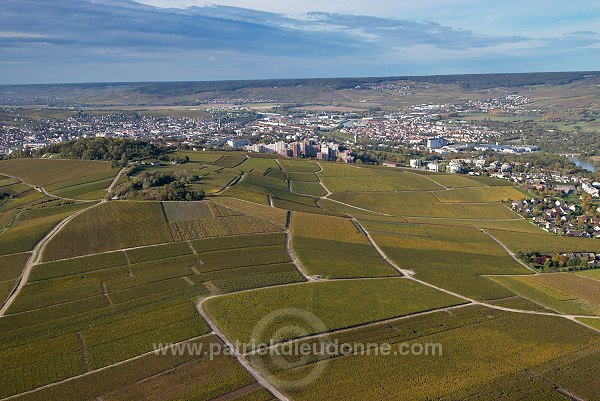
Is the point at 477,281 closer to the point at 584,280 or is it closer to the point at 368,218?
the point at 584,280

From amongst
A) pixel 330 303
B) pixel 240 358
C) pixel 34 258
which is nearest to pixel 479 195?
pixel 330 303

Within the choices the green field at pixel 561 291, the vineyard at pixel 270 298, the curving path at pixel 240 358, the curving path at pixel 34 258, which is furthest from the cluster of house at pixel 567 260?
the curving path at pixel 34 258

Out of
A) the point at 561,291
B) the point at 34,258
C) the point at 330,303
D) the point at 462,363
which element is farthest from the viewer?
the point at 34,258

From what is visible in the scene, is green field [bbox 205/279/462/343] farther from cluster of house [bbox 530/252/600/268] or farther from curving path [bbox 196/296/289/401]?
cluster of house [bbox 530/252/600/268]

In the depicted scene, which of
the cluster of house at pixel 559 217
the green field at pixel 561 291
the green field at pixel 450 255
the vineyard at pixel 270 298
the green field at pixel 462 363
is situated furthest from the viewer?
the cluster of house at pixel 559 217

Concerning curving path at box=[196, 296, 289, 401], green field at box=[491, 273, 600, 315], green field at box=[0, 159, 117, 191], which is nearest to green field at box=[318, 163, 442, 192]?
green field at box=[0, 159, 117, 191]

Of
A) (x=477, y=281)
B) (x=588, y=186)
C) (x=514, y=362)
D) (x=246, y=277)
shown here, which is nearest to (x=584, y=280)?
(x=477, y=281)

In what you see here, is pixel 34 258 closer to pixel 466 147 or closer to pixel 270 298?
pixel 270 298

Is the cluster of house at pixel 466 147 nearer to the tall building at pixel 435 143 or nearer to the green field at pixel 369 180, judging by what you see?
the tall building at pixel 435 143
